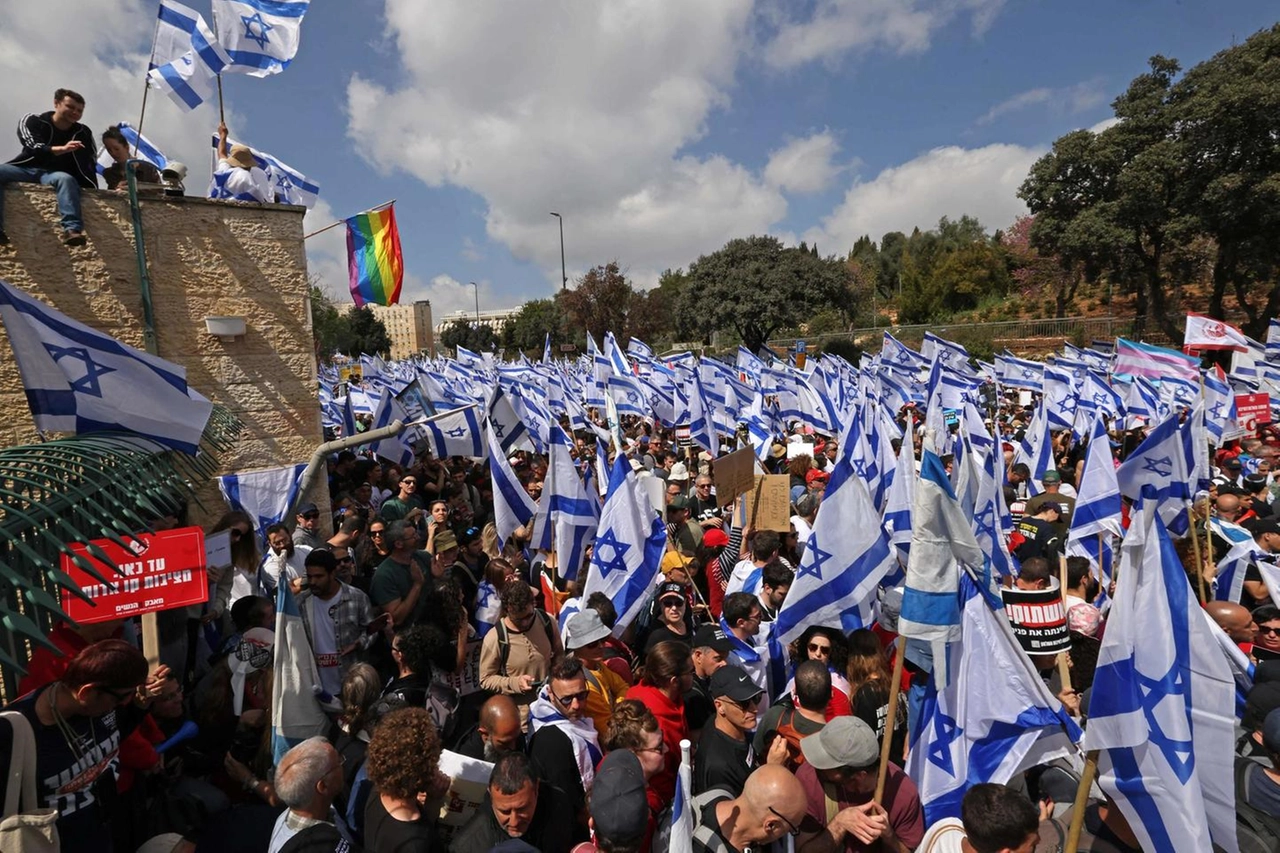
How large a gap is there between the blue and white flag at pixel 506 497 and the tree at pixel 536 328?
51238mm

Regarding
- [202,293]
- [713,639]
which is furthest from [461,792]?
[202,293]

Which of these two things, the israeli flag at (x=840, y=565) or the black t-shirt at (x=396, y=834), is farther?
the israeli flag at (x=840, y=565)

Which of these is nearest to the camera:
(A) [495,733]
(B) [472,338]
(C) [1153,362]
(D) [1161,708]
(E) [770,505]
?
(D) [1161,708]

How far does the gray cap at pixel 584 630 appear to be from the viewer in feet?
13.0

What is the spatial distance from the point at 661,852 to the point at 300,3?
8.65m

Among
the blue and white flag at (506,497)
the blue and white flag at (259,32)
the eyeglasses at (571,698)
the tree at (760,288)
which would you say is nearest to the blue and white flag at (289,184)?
the blue and white flag at (259,32)

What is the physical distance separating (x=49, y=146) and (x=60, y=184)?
32 centimetres

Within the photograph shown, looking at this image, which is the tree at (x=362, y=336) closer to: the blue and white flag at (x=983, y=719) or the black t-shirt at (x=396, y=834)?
the black t-shirt at (x=396, y=834)

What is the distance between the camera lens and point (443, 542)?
6500mm

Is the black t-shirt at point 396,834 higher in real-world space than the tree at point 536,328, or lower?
lower

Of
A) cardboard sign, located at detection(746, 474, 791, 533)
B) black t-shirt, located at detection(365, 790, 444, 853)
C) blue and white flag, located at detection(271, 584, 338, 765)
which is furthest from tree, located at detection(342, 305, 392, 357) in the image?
black t-shirt, located at detection(365, 790, 444, 853)

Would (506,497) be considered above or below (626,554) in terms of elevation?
above

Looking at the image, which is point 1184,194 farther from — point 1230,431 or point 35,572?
point 35,572

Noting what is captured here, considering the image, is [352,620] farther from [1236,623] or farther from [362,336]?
[362,336]
